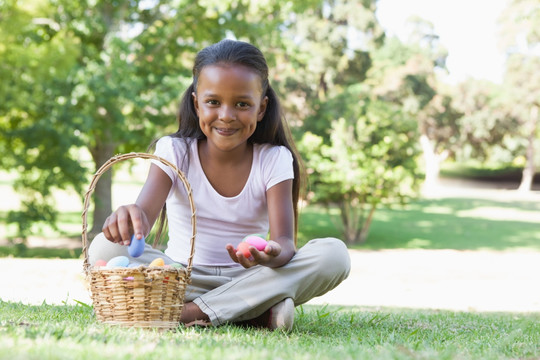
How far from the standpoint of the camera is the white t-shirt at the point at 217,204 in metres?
3.69

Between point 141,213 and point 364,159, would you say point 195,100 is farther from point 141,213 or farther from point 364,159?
point 364,159

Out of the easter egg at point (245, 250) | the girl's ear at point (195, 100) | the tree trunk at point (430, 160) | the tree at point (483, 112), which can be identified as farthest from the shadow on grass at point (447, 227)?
the easter egg at point (245, 250)

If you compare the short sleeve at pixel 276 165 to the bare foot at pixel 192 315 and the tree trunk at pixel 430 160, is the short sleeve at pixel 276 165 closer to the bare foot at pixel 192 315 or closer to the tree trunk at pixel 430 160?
the bare foot at pixel 192 315

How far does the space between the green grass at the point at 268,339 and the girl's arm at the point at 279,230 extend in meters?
0.34

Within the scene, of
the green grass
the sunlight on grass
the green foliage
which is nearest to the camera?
the green grass

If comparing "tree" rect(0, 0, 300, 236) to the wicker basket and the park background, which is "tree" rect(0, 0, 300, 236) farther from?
the wicker basket

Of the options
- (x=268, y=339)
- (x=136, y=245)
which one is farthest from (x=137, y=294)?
(x=268, y=339)

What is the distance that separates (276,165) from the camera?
3668 millimetres

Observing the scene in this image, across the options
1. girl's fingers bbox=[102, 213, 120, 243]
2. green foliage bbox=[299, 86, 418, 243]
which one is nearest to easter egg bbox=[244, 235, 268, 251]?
girl's fingers bbox=[102, 213, 120, 243]

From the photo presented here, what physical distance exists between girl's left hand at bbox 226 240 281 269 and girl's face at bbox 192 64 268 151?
0.73 meters

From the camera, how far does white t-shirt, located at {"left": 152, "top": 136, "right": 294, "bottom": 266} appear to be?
3.69 metres

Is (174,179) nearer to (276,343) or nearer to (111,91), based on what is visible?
(276,343)

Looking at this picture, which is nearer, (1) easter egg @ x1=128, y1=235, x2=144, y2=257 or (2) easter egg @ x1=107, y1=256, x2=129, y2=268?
(1) easter egg @ x1=128, y1=235, x2=144, y2=257

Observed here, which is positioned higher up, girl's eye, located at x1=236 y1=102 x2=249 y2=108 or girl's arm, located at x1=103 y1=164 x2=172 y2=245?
girl's eye, located at x1=236 y1=102 x2=249 y2=108
